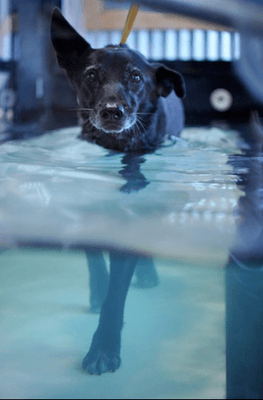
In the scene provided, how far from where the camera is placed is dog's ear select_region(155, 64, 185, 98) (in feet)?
7.32

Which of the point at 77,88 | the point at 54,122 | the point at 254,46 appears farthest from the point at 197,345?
the point at 54,122

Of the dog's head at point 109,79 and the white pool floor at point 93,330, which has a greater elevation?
the dog's head at point 109,79

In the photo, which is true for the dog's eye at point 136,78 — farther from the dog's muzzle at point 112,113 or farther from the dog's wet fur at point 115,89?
the dog's muzzle at point 112,113

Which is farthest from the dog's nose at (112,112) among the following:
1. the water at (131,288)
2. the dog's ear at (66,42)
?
the water at (131,288)

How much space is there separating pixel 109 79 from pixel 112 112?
0.26m

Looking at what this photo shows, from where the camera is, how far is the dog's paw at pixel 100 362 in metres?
1.01

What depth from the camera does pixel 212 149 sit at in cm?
212

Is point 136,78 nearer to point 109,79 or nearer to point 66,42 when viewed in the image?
point 109,79

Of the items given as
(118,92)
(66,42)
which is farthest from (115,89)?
(66,42)

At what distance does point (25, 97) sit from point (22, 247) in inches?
114

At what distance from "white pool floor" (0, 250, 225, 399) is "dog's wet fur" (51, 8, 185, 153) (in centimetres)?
93

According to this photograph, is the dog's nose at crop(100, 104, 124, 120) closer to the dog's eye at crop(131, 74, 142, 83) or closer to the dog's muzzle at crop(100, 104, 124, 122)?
the dog's muzzle at crop(100, 104, 124, 122)

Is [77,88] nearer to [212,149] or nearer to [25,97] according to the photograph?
[212,149]

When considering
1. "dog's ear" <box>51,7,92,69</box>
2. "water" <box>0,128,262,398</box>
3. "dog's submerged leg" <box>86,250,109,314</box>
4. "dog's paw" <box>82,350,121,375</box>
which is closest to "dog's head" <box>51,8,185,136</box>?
"dog's ear" <box>51,7,92,69</box>
